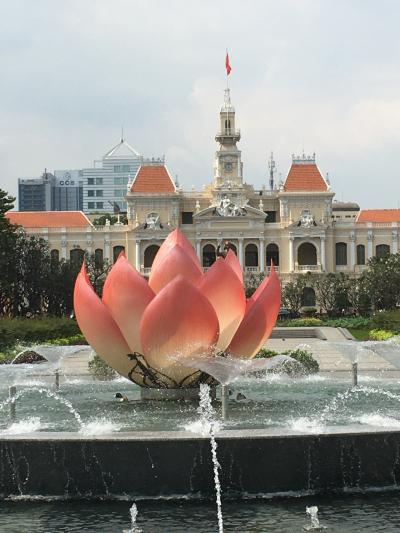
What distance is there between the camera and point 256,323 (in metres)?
14.9

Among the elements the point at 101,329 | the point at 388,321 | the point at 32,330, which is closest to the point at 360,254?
the point at 388,321

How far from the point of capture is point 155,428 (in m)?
12.7

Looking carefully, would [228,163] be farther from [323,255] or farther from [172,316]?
[172,316]

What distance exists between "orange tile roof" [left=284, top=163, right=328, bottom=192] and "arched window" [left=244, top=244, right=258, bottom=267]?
5270 millimetres

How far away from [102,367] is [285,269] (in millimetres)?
52168

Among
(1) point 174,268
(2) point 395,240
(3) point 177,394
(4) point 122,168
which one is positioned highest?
(4) point 122,168

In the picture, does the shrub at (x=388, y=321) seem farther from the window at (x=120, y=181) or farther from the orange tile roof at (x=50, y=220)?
the window at (x=120, y=181)

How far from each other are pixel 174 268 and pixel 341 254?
6026 centimetres

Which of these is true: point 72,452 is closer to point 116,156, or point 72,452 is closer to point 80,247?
point 80,247

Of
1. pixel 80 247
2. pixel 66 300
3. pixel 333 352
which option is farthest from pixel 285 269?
pixel 333 352

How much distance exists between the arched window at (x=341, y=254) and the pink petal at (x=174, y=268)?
197 feet

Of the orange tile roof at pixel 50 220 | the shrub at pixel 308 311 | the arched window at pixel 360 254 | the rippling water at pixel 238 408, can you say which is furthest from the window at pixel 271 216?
the rippling water at pixel 238 408

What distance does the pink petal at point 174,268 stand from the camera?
48.5 ft

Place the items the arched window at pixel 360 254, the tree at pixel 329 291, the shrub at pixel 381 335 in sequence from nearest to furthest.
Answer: the shrub at pixel 381 335, the tree at pixel 329 291, the arched window at pixel 360 254
